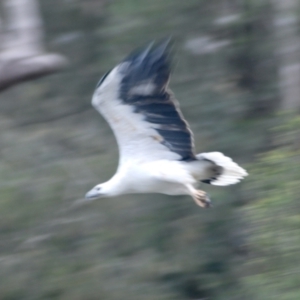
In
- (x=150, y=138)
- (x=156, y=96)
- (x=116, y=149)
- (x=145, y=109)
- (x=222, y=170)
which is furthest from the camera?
(x=116, y=149)

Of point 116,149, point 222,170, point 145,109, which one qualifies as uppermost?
point 145,109

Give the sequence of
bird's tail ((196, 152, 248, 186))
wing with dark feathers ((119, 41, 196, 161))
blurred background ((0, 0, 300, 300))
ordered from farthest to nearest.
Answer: blurred background ((0, 0, 300, 300)), bird's tail ((196, 152, 248, 186)), wing with dark feathers ((119, 41, 196, 161))

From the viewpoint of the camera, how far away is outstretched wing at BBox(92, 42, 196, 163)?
4938 millimetres

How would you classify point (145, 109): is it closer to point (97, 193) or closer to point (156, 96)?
point (156, 96)

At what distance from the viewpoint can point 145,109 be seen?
17.1 feet

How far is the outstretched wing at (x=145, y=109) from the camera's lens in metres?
4.94

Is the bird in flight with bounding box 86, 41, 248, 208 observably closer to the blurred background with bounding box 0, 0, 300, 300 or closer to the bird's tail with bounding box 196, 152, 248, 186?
the bird's tail with bounding box 196, 152, 248, 186

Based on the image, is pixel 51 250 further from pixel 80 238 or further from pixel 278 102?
pixel 278 102

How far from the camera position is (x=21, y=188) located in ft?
19.8

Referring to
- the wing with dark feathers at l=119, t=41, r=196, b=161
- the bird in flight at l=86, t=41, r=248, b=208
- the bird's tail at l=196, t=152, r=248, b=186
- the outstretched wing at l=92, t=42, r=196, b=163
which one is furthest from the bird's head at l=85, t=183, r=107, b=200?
the bird's tail at l=196, t=152, r=248, b=186

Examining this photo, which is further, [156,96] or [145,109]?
[145,109]

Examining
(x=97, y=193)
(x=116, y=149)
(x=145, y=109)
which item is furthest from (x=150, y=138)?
(x=116, y=149)

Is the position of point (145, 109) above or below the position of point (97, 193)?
above

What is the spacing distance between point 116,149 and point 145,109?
1286mm
